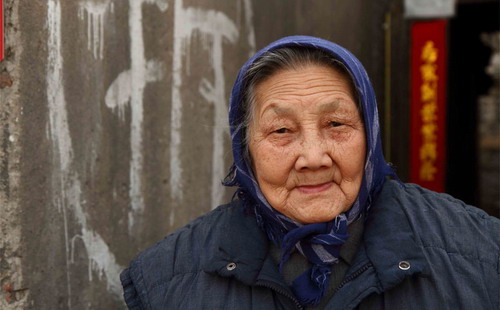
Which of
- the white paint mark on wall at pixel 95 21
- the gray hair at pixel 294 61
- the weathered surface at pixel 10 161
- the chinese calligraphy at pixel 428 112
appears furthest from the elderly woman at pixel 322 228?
the chinese calligraphy at pixel 428 112

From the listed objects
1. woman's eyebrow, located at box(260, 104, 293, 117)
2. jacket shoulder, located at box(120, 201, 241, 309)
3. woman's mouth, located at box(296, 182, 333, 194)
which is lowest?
jacket shoulder, located at box(120, 201, 241, 309)

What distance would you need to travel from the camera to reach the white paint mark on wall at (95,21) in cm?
271

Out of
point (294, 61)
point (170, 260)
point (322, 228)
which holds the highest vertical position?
point (294, 61)

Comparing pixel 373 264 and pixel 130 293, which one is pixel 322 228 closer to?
pixel 373 264

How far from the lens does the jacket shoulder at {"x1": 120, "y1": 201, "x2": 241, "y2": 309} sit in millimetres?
2074

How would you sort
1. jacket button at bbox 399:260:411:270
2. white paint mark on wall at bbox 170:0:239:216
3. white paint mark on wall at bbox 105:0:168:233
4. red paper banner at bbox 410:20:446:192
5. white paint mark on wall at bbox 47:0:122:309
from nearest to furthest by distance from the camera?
jacket button at bbox 399:260:411:270, white paint mark on wall at bbox 47:0:122:309, white paint mark on wall at bbox 105:0:168:233, white paint mark on wall at bbox 170:0:239:216, red paper banner at bbox 410:20:446:192

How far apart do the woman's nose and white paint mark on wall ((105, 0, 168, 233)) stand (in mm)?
1189

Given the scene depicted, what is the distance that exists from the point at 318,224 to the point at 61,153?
1131 mm

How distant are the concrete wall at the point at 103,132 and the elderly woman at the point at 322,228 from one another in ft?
1.89

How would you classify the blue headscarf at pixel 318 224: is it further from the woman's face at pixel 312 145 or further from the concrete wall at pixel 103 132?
the concrete wall at pixel 103 132

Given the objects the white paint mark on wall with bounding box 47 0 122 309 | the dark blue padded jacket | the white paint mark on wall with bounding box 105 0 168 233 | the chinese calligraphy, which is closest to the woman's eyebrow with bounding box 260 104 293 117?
the dark blue padded jacket

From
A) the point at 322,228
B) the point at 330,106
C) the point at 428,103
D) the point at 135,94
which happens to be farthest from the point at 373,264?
the point at 428,103

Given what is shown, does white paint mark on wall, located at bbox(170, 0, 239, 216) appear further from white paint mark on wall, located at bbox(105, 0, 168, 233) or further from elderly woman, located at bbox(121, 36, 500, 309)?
elderly woman, located at bbox(121, 36, 500, 309)

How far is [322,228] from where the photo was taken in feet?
6.40
